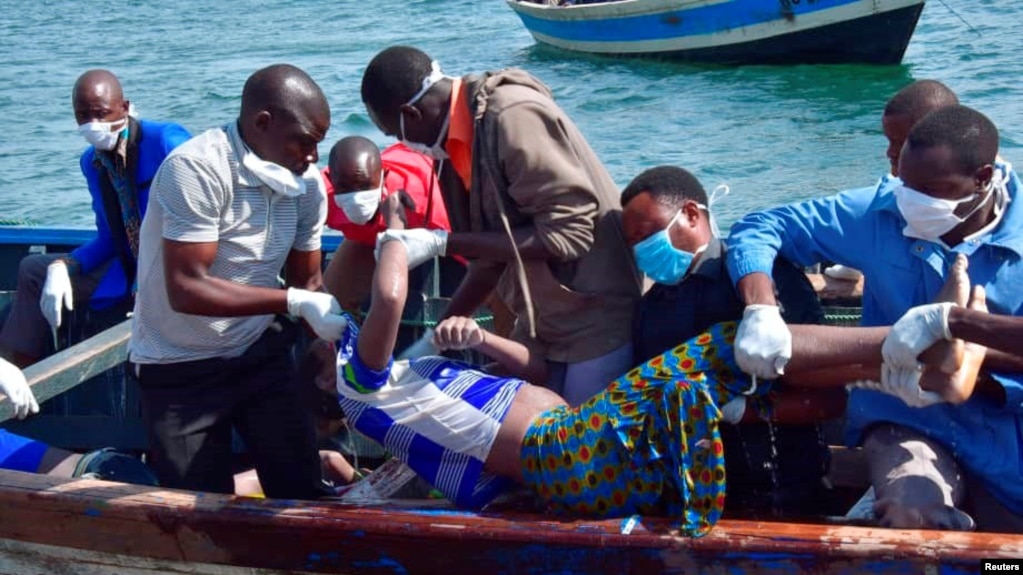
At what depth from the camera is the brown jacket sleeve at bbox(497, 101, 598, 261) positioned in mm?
3621

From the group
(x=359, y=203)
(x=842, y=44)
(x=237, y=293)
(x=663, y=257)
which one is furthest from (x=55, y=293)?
(x=842, y=44)

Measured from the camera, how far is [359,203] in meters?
4.59

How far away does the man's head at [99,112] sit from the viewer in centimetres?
521

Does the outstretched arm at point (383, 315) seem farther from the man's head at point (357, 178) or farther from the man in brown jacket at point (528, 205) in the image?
the man's head at point (357, 178)

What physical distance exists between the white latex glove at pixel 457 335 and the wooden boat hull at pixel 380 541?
1.58ft

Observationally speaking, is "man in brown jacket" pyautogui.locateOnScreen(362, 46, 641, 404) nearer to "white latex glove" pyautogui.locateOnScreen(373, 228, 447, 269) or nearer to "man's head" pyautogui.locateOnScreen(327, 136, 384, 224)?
"white latex glove" pyautogui.locateOnScreen(373, 228, 447, 269)

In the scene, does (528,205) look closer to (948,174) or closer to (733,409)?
(733,409)

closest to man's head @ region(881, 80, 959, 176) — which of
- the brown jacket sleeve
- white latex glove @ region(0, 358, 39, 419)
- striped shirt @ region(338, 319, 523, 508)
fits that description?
the brown jacket sleeve

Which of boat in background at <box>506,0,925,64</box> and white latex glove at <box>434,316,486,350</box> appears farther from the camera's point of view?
boat in background at <box>506,0,925,64</box>

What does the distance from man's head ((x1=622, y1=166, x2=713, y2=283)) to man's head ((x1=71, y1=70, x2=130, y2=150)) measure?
257 cm

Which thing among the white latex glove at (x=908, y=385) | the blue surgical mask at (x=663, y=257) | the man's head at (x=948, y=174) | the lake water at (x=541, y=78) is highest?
the man's head at (x=948, y=174)

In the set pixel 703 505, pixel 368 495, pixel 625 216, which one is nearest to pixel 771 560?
pixel 703 505

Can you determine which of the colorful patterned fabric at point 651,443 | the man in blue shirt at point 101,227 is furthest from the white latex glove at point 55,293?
the colorful patterned fabric at point 651,443

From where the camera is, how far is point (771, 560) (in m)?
3.23
